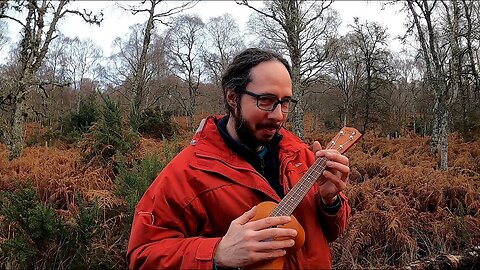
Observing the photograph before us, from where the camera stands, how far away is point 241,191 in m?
1.46

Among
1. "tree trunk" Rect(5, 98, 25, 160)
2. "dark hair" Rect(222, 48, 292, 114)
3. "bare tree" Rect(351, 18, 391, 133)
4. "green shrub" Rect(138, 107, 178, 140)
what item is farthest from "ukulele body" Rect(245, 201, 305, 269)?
"bare tree" Rect(351, 18, 391, 133)

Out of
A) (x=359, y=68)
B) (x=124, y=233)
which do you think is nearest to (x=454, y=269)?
(x=124, y=233)

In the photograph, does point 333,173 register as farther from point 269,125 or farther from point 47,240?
point 47,240

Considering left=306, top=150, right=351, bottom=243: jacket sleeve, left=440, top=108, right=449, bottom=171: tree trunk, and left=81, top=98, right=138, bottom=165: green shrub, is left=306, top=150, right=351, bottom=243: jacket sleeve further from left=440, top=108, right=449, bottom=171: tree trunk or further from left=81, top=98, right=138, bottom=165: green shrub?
left=440, top=108, right=449, bottom=171: tree trunk

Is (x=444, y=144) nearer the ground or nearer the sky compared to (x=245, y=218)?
nearer the ground

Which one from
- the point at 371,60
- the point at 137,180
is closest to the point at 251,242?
the point at 137,180

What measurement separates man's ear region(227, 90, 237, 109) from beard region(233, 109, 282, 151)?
45mm

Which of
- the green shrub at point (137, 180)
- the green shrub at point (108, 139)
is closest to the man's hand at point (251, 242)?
the green shrub at point (137, 180)

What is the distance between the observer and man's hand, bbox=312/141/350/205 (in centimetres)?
146

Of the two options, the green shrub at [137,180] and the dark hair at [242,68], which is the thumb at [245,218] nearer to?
the dark hair at [242,68]

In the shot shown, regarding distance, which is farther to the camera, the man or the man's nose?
the man's nose

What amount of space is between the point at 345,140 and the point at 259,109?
392 mm

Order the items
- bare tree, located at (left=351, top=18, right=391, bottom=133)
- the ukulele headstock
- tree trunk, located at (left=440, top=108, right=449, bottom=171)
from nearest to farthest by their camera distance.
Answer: the ukulele headstock, tree trunk, located at (left=440, top=108, right=449, bottom=171), bare tree, located at (left=351, top=18, right=391, bottom=133)

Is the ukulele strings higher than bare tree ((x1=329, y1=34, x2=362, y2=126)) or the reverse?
the reverse
